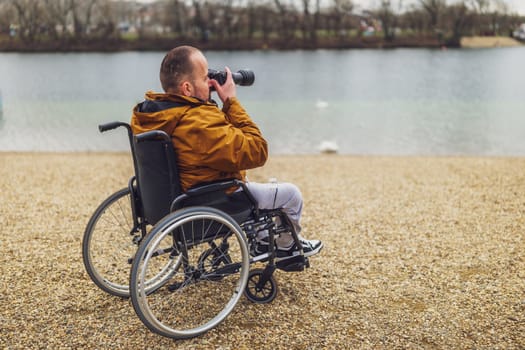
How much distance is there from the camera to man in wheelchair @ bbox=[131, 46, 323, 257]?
247 cm

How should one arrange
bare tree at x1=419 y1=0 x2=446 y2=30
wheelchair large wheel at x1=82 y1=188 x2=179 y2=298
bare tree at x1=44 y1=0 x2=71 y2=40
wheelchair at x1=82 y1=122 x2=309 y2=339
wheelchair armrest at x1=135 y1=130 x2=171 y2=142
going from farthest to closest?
bare tree at x1=419 y1=0 x2=446 y2=30
bare tree at x1=44 y1=0 x2=71 y2=40
wheelchair large wheel at x1=82 y1=188 x2=179 y2=298
wheelchair at x1=82 y1=122 x2=309 y2=339
wheelchair armrest at x1=135 y1=130 x2=171 y2=142

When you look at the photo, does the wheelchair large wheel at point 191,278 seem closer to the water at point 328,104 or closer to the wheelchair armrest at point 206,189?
the wheelchair armrest at point 206,189

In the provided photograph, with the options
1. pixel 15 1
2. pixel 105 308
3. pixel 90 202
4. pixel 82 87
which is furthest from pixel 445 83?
pixel 15 1

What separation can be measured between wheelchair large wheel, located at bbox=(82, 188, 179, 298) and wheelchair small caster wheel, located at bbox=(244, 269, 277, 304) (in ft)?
1.74

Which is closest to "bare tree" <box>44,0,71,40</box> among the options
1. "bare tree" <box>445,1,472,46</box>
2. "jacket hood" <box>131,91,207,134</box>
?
"bare tree" <box>445,1,472,46</box>

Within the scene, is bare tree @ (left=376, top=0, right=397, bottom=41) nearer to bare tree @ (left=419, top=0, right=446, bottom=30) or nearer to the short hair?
bare tree @ (left=419, top=0, right=446, bottom=30)

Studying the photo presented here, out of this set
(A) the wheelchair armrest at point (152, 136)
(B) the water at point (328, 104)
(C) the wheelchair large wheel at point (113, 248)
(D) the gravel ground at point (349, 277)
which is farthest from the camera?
(B) the water at point (328, 104)

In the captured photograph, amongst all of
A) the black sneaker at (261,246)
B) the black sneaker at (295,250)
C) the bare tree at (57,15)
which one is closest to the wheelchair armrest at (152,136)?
the black sneaker at (261,246)

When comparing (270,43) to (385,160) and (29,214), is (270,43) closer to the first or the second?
(385,160)

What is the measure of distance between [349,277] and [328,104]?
1838 centimetres

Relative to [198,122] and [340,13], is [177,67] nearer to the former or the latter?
[198,122]

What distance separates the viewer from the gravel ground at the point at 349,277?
2.77 m

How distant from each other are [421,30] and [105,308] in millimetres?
61834

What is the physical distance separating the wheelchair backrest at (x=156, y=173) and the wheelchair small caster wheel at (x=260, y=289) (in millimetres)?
810
